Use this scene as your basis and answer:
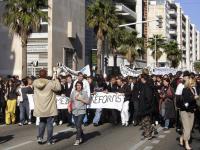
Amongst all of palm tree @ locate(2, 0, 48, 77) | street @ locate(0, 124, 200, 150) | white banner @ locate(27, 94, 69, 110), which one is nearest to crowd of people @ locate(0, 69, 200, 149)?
white banner @ locate(27, 94, 69, 110)

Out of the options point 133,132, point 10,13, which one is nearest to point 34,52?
point 10,13

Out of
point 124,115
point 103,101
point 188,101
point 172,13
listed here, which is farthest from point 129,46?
point 172,13

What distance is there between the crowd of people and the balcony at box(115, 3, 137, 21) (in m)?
51.0

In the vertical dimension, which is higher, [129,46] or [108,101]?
[129,46]

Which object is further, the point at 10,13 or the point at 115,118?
the point at 10,13

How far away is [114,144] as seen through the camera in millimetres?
13477

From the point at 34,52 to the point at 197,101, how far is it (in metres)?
32.7

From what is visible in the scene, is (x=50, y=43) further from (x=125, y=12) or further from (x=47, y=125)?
(x=125, y=12)

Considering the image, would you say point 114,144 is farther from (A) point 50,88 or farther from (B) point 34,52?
(B) point 34,52

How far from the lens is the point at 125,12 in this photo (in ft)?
249

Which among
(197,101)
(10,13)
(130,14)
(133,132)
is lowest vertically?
(133,132)

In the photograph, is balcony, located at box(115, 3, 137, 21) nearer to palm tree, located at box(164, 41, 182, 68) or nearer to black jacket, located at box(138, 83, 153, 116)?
palm tree, located at box(164, 41, 182, 68)

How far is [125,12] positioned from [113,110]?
57475 mm

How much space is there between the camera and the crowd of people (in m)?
12.9
